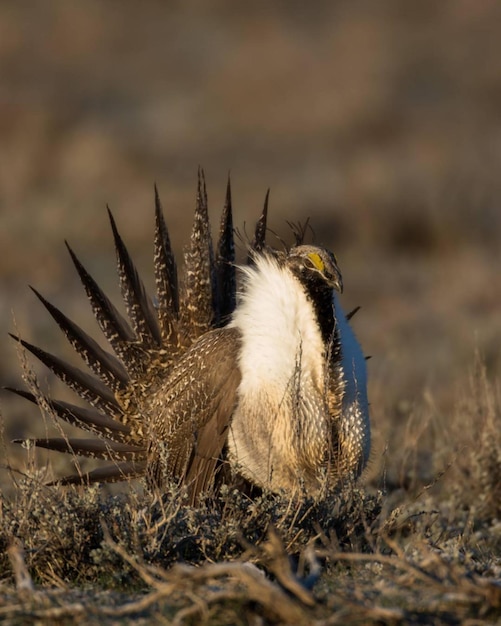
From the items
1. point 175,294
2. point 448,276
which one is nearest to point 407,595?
point 175,294

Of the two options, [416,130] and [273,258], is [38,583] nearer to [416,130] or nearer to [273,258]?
[273,258]

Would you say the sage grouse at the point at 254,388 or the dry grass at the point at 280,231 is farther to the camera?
Result: the sage grouse at the point at 254,388

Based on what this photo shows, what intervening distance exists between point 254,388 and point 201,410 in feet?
0.78

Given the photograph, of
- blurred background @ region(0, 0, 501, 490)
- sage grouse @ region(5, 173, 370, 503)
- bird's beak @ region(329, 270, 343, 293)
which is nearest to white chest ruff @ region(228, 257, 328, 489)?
sage grouse @ region(5, 173, 370, 503)

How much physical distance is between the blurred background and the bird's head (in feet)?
2.97

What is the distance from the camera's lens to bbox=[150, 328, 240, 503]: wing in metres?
3.69

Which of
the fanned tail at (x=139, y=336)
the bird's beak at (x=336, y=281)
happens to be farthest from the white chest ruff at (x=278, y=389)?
the fanned tail at (x=139, y=336)

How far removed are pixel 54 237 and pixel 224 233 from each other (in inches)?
326

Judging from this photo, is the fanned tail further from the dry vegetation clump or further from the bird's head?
the bird's head

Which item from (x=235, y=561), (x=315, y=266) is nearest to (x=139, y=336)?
(x=315, y=266)

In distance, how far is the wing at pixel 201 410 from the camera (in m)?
3.69

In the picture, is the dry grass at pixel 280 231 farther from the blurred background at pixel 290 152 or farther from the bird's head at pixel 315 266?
the bird's head at pixel 315 266

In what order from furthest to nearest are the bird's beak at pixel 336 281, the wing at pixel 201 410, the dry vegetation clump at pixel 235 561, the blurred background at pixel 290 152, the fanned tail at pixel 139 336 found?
the blurred background at pixel 290 152 < the fanned tail at pixel 139 336 < the wing at pixel 201 410 < the bird's beak at pixel 336 281 < the dry vegetation clump at pixel 235 561

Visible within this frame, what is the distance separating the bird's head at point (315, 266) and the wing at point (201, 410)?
0.31 meters
